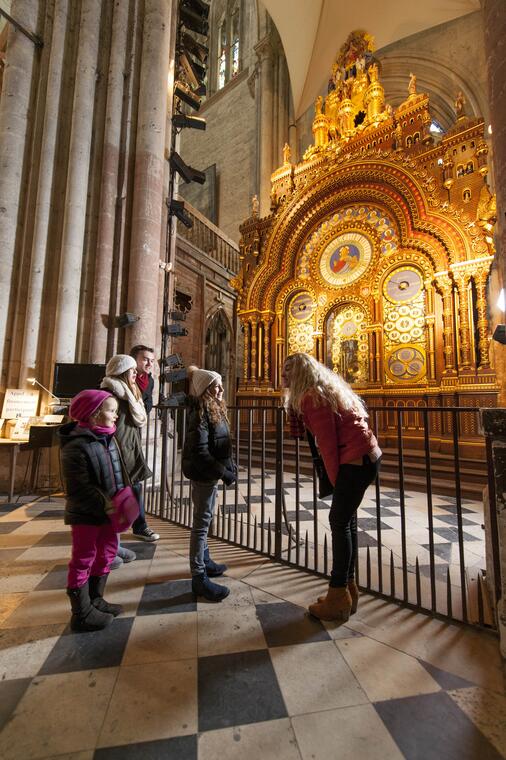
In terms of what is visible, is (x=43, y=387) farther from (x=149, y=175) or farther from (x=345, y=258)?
(x=345, y=258)

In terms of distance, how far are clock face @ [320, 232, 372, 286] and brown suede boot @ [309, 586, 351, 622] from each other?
331 inches

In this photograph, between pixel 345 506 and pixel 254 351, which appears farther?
pixel 254 351

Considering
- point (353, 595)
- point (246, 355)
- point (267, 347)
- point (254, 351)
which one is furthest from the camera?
point (246, 355)

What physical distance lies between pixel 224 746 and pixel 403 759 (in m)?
0.62

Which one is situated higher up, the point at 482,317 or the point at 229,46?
the point at 229,46

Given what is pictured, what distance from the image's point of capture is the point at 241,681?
1.44 meters

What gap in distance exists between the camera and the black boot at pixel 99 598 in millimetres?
1909

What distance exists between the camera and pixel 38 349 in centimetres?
530

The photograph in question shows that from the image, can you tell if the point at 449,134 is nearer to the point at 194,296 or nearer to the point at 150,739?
the point at 194,296

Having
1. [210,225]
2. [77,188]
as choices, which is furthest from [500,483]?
[210,225]

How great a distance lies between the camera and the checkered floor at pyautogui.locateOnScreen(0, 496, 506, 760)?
1.16 m

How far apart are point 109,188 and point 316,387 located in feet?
19.7

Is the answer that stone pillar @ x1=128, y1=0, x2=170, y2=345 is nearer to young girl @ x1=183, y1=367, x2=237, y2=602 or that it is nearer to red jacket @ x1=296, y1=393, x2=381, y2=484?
young girl @ x1=183, y1=367, x2=237, y2=602

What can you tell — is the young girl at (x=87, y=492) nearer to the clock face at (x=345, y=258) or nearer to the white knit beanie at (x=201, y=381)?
the white knit beanie at (x=201, y=381)
